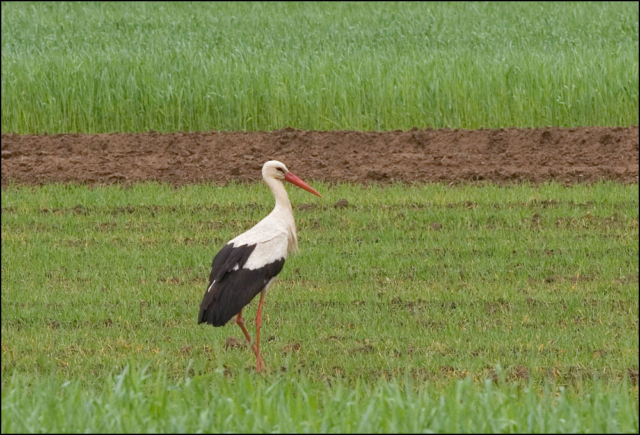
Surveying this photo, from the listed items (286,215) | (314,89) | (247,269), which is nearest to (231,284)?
(247,269)

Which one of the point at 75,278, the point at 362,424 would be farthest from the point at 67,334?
the point at 362,424

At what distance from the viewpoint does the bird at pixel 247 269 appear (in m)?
7.18

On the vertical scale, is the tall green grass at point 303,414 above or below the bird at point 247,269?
below

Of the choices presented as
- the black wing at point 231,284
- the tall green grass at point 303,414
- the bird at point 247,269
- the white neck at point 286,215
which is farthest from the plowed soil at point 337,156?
the tall green grass at point 303,414

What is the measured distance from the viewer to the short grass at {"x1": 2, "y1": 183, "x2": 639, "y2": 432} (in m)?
4.93

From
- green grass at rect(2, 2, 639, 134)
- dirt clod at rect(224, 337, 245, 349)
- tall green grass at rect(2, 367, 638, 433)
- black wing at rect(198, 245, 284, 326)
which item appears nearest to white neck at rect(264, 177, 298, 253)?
black wing at rect(198, 245, 284, 326)

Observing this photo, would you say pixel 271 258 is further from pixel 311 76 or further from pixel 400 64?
pixel 400 64

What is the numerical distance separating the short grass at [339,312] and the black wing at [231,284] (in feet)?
1.39

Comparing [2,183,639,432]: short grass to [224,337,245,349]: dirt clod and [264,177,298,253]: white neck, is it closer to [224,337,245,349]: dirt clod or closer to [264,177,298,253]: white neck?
[224,337,245,349]: dirt clod

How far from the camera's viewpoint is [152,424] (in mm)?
4641

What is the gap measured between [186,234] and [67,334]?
3186mm

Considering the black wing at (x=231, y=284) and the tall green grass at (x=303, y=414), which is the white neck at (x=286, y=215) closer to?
the black wing at (x=231, y=284)

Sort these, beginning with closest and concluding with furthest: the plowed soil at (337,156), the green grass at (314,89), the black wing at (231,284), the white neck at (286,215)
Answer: the black wing at (231,284) < the white neck at (286,215) < the plowed soil at (337,156) < the green grass at (314,89)

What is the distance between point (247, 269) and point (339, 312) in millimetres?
1202
